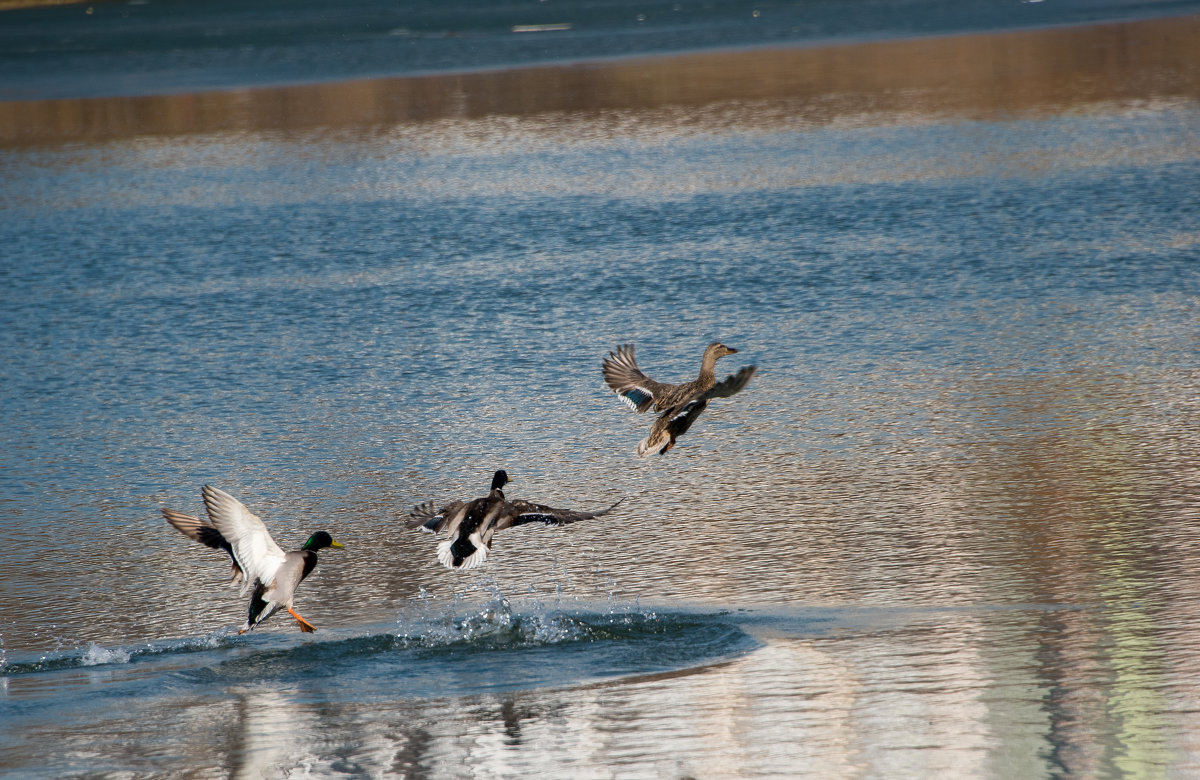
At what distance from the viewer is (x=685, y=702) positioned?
22.0 ft

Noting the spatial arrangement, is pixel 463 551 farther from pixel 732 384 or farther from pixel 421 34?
pixel 421 34

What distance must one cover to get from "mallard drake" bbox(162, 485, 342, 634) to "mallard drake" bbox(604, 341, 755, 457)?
201 centimetres

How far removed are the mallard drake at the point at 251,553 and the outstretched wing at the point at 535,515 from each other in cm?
106

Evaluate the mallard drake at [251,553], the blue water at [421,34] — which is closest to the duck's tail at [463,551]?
the mallard drake at [251,553]

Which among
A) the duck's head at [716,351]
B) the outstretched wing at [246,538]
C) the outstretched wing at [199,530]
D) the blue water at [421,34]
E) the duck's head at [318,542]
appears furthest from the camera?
the blue water at [421,34]

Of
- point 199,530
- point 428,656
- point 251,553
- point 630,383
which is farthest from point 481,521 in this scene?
point 630,383

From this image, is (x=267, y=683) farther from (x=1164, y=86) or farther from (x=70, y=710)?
(x=1164, y=86)

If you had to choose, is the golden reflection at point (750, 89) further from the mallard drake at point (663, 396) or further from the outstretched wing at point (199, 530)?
the outstretched wing at point (199, 530)

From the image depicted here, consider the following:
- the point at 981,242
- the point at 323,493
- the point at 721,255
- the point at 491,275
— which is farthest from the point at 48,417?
the point at 981,242

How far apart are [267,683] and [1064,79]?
2196 cm

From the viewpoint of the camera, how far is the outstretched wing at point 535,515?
7.83 meters

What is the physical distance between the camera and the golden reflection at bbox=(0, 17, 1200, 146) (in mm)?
24875

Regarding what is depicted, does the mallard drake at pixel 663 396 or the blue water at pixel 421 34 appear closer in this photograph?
the mallard drake at pixel 663 396

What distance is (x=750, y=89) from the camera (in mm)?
27578
